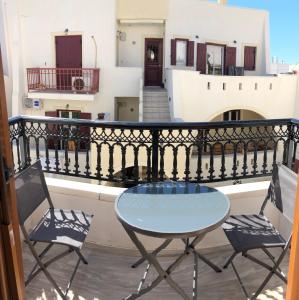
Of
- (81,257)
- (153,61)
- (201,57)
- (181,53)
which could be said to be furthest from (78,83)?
(81,257)

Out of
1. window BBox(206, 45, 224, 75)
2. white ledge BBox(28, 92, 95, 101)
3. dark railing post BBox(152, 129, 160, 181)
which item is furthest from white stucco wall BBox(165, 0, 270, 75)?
→ dark railing post BBox(152, 129, 160, 181)

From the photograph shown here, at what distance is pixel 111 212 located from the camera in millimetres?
3129

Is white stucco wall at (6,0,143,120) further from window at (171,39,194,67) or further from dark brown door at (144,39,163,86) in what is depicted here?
window at (171,39,194,67)

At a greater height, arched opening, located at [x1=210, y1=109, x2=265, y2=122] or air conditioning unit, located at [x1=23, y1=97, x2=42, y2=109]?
air conditioning unit, located at [x1=23, y1=97, x2=42, y2=109]

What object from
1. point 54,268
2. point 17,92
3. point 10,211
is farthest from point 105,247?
point 17,92

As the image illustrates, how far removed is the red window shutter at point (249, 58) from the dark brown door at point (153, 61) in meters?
4.47

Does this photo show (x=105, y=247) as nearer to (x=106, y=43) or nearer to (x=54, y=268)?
(x=54, y=268)

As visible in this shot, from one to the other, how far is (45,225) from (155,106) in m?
11.0

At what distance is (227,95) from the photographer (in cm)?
1352

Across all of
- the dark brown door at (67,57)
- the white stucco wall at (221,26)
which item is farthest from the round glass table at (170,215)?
the white stucco wall at (221,26)

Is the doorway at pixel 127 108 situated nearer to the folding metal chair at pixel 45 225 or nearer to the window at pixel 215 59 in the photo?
the window at pixel 215 59

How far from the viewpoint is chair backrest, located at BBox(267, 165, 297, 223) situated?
241 cm

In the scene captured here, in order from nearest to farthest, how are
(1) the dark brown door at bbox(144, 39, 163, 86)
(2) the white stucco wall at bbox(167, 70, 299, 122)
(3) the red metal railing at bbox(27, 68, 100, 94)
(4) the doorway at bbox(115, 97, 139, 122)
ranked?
(2) the white stucco wall at bbox(167, 70, 299, 122) → (3) the red metal railing at bbox(27, 68, 100, 94) → (4) the doorway at bbox(115, 97, 139, 122) → (1) the dark brown door at bbox(144, 39, 163, 86)

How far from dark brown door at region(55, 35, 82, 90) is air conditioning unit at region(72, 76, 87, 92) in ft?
0.78
